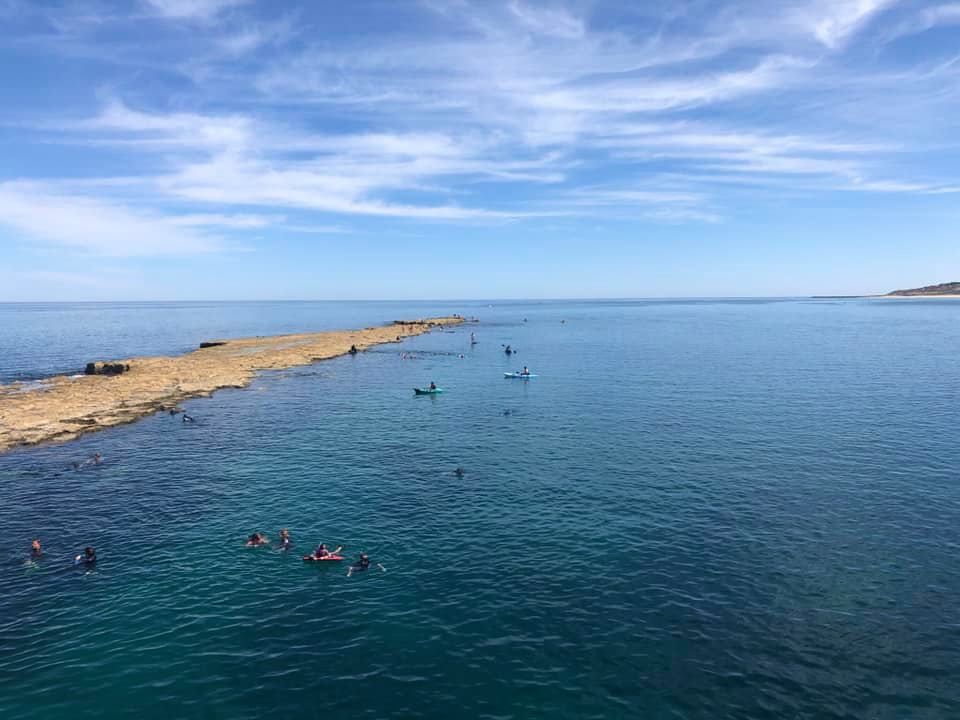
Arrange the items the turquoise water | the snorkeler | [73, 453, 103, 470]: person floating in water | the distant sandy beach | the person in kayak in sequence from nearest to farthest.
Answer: the turquoise water
the snorkeler
the person in kayak
[73, 453, 103, 470]: person floating in water
the distant sandy beach

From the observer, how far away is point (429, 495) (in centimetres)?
4497

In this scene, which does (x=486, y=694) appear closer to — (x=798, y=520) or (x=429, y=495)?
(x=429, y=495)

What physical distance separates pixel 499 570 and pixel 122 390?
74.7 m

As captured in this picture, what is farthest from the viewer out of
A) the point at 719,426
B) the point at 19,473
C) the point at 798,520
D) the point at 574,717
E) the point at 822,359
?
the point at 822,359

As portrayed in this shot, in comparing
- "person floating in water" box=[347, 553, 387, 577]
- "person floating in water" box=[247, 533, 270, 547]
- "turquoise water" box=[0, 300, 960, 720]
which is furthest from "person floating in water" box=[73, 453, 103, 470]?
"person floating in water" box=[347, 553, 387, 577]

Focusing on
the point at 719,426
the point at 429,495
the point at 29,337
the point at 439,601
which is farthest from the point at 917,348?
the point at 29,337

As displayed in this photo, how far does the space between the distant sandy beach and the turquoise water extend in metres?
6.19

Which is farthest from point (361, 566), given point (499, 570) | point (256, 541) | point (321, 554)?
point (499, 570)

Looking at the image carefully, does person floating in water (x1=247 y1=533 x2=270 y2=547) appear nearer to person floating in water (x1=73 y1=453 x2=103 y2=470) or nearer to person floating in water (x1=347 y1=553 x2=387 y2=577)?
person floating in water (x1=347 y1=553 x2=387 y2=577)

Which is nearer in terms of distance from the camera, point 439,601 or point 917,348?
point 439,601

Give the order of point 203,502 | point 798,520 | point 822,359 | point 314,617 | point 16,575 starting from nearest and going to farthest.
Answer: point 314,617 < point 16,575 < point 798,520 < point 203,502 < point 822,359

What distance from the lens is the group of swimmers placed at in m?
33.4

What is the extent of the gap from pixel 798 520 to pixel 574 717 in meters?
24.3

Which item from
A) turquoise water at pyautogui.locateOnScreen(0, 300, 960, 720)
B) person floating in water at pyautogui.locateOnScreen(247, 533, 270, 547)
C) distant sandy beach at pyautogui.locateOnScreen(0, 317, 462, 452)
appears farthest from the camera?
distant sandy beach at pyautogui.locateOnScreen(0, 317, 462, 452)
